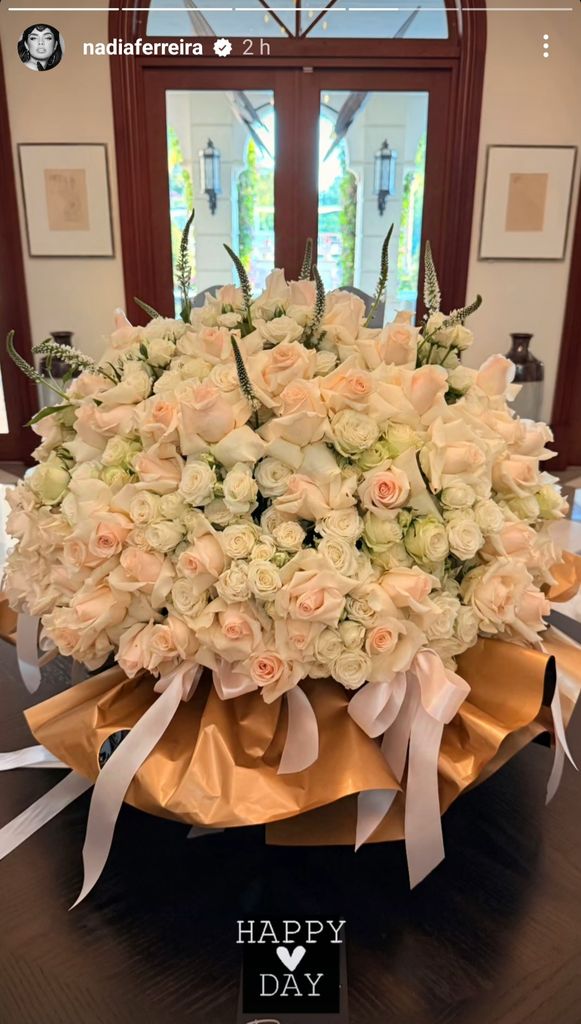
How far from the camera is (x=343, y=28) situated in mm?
4332

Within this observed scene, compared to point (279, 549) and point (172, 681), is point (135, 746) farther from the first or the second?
point (279, 549)

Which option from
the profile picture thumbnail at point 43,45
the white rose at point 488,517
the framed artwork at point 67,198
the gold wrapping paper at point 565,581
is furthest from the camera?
the framed artwork at point 67,198

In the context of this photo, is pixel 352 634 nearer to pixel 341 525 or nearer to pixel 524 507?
Answer: pixel 341 525

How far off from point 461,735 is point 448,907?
0.16 meters

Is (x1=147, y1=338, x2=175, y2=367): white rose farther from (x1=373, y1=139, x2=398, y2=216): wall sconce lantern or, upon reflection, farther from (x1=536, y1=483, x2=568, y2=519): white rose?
(x1=373, y1=139, x2=398, y2=216): wall sconce lantern

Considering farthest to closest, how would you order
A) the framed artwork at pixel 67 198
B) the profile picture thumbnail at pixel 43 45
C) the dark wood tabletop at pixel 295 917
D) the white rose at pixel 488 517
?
the framed artwork at pixel 67 198 → the profile picture thumbnail at pixel 43 45 → the white rose at pixel 488 517 → the dark wood tabletop at pixel 295 917

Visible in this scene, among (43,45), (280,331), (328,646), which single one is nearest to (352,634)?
(328,646)

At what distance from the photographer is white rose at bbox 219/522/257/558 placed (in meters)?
0.70

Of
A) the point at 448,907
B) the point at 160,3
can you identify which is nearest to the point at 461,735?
the point at 448,907

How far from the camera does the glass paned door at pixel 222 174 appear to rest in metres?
4.52

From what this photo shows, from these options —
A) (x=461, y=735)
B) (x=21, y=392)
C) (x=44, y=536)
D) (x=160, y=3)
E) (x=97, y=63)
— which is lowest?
(x=21, y=392)

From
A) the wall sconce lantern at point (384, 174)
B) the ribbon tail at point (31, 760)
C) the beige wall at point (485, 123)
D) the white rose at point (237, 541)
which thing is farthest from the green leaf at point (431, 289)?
the wall sconce lantern at point (384, 174)

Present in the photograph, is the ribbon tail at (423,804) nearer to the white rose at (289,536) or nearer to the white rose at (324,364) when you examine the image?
the white rose at (289,536)

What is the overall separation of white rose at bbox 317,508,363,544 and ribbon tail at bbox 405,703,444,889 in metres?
0.18
